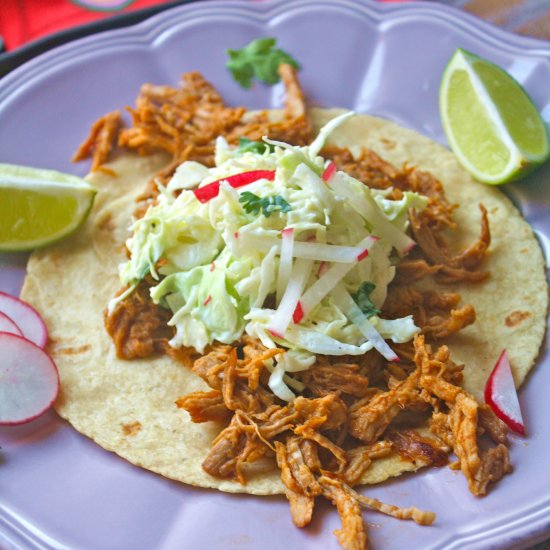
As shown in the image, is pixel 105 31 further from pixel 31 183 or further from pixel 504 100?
pixel 504 100

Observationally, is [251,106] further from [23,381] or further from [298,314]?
[23,381]

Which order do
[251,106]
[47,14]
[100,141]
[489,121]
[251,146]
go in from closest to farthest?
1. [251,146]
2. [489,121]
3. [100,141]
4. [251,106]
5. [47,14]

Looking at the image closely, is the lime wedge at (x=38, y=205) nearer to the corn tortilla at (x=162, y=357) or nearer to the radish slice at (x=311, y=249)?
the corn tortilla at (x=162, y=357)

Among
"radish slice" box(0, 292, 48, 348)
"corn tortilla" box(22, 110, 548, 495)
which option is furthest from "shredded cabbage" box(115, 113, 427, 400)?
"radish slice" box(0, 292, 48, 348)

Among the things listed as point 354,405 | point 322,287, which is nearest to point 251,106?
point 322,287

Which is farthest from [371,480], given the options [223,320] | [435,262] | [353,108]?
[353,108]

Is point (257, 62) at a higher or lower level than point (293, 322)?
higher

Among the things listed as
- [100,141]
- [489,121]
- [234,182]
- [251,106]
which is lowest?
[100,141]

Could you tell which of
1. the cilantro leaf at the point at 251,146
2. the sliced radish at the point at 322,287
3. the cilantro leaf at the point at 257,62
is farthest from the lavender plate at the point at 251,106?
the sliced radish at the point at 322,287
